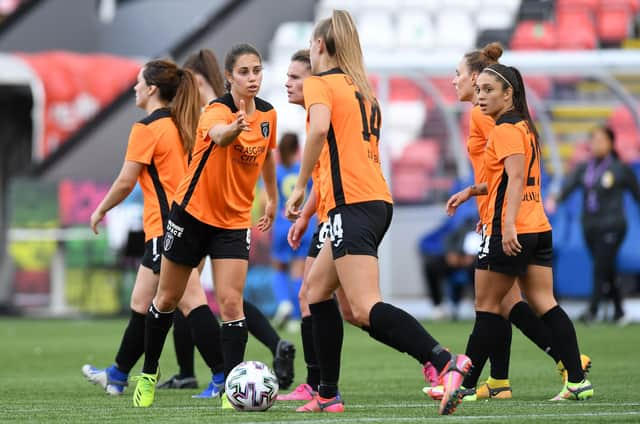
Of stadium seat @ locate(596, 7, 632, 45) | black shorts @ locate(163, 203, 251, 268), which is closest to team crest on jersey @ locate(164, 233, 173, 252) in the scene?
black shorts @ locate(163, 203, 251, 268)

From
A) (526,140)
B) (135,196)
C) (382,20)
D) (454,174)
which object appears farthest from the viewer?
(382,20)

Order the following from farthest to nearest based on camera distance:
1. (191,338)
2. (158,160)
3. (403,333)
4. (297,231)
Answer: (191,338)
(158,160)
(297,231)
(403,333)

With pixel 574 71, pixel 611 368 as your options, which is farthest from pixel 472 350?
pixel 574 71

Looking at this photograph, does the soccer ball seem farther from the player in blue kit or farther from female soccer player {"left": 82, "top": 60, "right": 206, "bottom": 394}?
the player in blue kit

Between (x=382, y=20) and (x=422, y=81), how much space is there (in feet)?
18.9

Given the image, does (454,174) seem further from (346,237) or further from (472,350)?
(346,237)

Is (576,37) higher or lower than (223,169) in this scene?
higher

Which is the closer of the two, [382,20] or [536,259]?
[536,259]

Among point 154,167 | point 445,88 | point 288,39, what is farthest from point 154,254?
point 288,39

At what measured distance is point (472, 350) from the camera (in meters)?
7.43

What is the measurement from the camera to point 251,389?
668 centimetres

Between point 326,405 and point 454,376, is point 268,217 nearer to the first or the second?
point 326,405

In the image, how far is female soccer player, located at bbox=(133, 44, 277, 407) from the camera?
6.96 meters

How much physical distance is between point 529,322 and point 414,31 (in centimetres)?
1509
